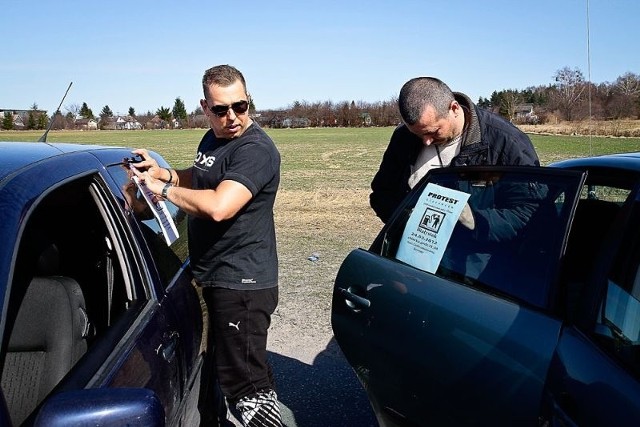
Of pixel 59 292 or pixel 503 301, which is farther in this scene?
pixel 59 292

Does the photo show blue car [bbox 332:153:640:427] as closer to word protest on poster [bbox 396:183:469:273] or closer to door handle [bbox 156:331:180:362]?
word protest on poster [bbox 396:183:469:273]

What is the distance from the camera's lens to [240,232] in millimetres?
2594

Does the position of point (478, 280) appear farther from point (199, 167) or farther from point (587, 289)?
point (199, 167)

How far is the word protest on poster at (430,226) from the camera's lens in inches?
89.7

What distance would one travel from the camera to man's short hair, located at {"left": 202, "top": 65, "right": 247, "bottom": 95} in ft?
8.46

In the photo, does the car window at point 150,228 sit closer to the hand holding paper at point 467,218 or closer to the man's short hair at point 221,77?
the man's short hair at point 221,77

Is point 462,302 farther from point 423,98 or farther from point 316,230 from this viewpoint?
point 316,230

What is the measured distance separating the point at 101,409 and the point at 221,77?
1700 millimetres

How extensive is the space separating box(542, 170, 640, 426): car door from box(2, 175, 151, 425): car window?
125 centimetres

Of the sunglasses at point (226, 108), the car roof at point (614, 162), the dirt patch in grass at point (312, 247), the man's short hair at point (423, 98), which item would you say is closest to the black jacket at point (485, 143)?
the man's short hair at point (423, 98)

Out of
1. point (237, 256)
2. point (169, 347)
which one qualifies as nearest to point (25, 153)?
point (169, 347)

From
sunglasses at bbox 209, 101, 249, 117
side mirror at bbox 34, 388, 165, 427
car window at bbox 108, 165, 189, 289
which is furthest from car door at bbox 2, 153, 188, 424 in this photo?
sunglasses at bbox 209, 101, 249, 117

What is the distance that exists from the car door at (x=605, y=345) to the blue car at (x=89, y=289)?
3.33 ft

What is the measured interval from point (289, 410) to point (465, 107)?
194 centimetres
